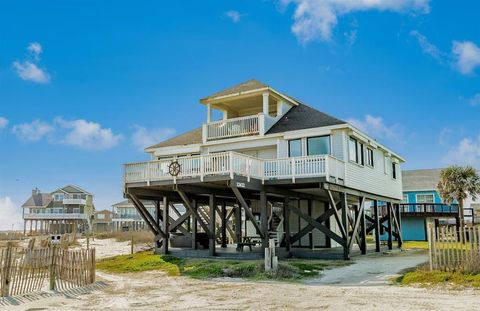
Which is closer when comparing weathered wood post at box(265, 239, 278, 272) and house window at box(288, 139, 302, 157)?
weathered wood post at box(265, 239, 278, 272)

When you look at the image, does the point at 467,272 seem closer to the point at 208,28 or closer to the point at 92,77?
the point at 208,28

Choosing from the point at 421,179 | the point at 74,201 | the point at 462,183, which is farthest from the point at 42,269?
the point at 74,201

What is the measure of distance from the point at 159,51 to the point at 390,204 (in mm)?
17403

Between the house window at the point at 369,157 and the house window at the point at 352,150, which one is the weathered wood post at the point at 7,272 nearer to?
the house window at the point at 352,150

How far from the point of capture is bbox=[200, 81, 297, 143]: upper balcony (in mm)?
22375

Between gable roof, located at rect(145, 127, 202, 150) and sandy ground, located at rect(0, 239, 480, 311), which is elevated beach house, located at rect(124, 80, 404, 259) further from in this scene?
sandy ground, located at rect(0, 239, 480, 311)

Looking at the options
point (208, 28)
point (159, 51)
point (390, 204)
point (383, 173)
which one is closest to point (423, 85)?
point (383, 173)

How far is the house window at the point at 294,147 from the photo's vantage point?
21.4 metres

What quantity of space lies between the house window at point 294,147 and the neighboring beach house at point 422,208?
1994 centimetres

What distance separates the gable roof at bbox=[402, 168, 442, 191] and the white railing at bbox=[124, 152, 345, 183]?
26.5 meters

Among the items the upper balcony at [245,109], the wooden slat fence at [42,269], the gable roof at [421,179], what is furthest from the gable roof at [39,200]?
the wooden slat fence at [42,269]

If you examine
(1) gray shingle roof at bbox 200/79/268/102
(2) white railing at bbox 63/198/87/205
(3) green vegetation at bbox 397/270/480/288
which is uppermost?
(1) gray shingle roof at bbox 200/79/268/102

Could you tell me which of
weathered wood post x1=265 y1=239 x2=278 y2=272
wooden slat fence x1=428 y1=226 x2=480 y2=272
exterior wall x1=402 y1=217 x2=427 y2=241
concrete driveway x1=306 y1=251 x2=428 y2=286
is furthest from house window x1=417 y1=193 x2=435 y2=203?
weathered wood post x1=265 y1=239 x2=278 y2=272

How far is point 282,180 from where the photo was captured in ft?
62.6
